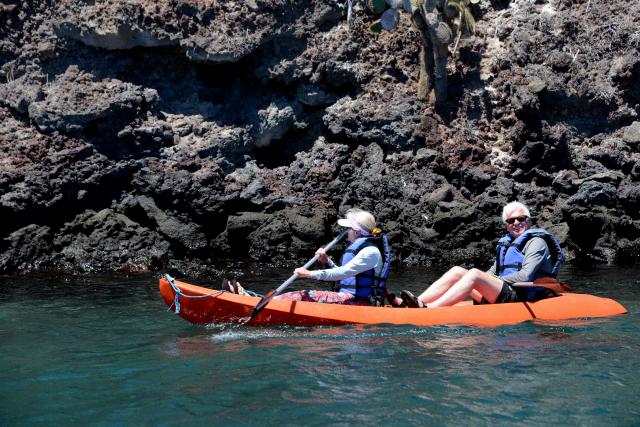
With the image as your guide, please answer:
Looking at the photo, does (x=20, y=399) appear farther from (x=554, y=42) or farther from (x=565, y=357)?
(x=554, y=42)

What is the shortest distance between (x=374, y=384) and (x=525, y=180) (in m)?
11.8

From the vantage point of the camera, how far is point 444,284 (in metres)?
7.18

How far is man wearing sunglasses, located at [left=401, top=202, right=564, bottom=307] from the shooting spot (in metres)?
6.95

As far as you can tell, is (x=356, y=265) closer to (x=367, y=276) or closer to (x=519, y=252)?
(x=367, y=276)

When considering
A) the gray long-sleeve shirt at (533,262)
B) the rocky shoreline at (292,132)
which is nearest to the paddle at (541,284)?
the gray long-sleeve shirt at (533,262)

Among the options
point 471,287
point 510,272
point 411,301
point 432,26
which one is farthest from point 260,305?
point 432,26

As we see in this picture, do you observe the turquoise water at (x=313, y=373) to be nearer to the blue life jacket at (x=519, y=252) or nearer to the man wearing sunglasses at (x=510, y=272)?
the man wearing sunglasses at (x=510, y=272)

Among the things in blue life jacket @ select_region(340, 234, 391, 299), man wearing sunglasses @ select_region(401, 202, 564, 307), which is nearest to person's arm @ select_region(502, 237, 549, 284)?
man wearing sunglasses @ select_region(401, 202, 564, 307)

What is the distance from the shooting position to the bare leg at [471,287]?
693cm

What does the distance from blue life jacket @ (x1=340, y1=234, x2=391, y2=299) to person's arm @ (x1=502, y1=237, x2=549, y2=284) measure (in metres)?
1.41

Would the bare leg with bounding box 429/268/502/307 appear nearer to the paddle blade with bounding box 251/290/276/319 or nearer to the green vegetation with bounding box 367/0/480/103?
the paddle blade with bounding box 251/290/276/319

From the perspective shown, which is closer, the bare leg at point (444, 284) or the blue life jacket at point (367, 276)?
the blue life jacket at point (367, 276)

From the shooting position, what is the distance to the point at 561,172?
15.8 metres

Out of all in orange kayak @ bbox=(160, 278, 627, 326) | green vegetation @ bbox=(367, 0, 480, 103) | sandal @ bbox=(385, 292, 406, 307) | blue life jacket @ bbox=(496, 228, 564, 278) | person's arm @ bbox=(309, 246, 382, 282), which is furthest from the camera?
green vegetation @ bbox=(367, 0, 480, 103)
